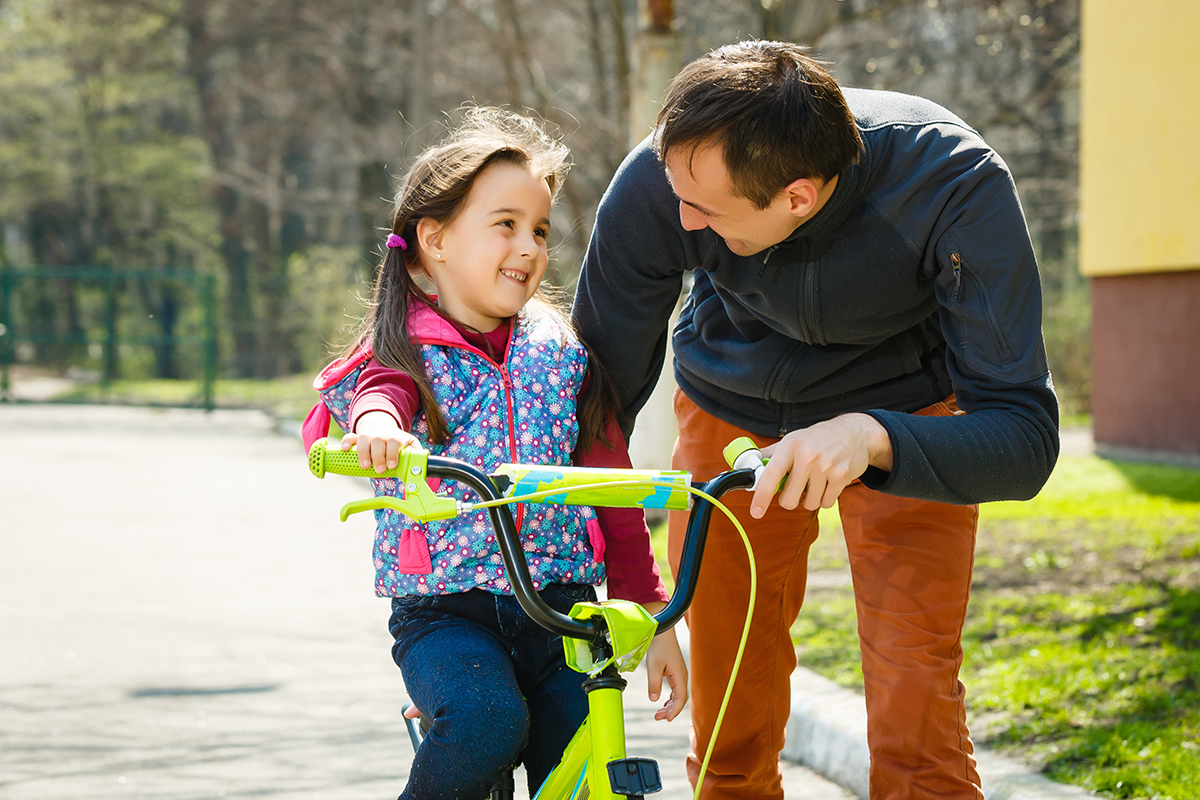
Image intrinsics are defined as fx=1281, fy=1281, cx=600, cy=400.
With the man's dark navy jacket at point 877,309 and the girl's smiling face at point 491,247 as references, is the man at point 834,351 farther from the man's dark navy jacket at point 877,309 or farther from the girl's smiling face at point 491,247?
the girl's smiling face at point 491,247

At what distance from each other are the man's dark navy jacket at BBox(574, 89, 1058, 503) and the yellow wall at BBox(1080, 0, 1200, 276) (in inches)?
346

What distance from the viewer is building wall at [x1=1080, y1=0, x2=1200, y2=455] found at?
418 inches

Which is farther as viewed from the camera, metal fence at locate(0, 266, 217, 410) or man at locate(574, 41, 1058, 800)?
metal fence at locate(0, 266, 217, 410)

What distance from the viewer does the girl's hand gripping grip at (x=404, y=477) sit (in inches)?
74.3

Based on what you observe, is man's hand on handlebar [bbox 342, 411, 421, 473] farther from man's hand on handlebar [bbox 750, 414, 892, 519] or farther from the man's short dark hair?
the man's short dark hair

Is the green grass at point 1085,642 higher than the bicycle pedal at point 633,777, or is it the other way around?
the bicycle pedal at point 633,777

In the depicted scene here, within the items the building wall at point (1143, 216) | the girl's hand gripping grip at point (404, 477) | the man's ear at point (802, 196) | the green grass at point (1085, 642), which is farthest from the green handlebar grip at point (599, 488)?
the building wall at point (1143, 216)

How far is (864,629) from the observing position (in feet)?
9.15

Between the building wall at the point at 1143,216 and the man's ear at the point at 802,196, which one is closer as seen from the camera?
the man's ear at the point at 802,196

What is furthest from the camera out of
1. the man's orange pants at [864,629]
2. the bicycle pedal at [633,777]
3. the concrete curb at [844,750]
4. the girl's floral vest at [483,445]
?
the concrete curb at [844,750]

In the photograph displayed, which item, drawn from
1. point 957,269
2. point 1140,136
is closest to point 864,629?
point 957,269

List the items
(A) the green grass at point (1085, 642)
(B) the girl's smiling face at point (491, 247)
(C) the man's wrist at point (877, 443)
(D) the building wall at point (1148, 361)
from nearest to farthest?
(C) the man's wrist at point (877, 443)
(B) the girl's smiling face at point (491, 247)
(A) the green grass at point (1085, 642)
(D) the building wall at point (1148, 361)

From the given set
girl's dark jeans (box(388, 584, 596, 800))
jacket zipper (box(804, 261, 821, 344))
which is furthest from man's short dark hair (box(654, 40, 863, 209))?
girl's dark jeans (box(388, 584, 596, 800))

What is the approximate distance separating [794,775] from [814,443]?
2372mm
